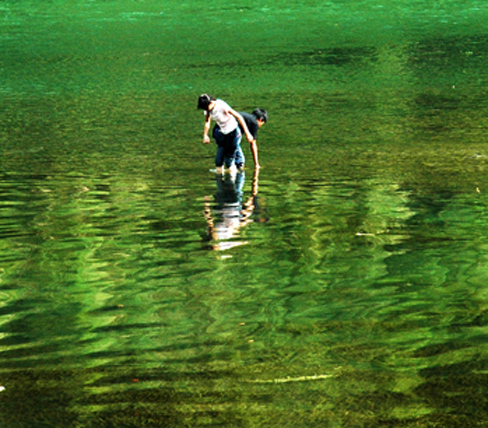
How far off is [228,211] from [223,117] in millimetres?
3025

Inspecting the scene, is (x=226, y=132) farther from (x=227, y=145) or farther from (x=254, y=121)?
(x=254, y=121)

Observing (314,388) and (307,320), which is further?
(307,320)

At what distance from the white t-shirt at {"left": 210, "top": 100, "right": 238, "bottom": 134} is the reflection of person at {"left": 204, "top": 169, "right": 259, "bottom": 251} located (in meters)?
0.71

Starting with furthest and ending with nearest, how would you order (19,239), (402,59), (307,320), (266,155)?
(402,59), (266,155), (19,239), (307,320)

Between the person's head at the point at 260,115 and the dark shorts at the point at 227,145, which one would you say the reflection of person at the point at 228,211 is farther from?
the person's head at the point at 260,115

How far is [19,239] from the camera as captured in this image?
989 centimetres

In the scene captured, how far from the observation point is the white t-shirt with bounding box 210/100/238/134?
13.9 m

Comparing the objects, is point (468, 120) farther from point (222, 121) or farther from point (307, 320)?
point (307, 320)

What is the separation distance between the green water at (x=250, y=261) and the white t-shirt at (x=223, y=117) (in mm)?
785

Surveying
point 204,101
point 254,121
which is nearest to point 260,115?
point 254,121

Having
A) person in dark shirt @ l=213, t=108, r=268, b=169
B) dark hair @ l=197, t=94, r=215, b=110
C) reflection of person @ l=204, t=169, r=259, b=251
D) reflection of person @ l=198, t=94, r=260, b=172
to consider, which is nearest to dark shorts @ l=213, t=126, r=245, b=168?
reflection of person @ l=198, t=94, r=260, b=172

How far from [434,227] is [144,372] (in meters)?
4.99

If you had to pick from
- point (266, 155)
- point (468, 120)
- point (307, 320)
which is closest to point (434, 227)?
point (307, 320)

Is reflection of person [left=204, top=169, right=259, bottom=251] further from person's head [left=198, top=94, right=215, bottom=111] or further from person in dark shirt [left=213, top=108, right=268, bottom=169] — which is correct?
person's head [left=198, top=94, right=215, bottom=111]
